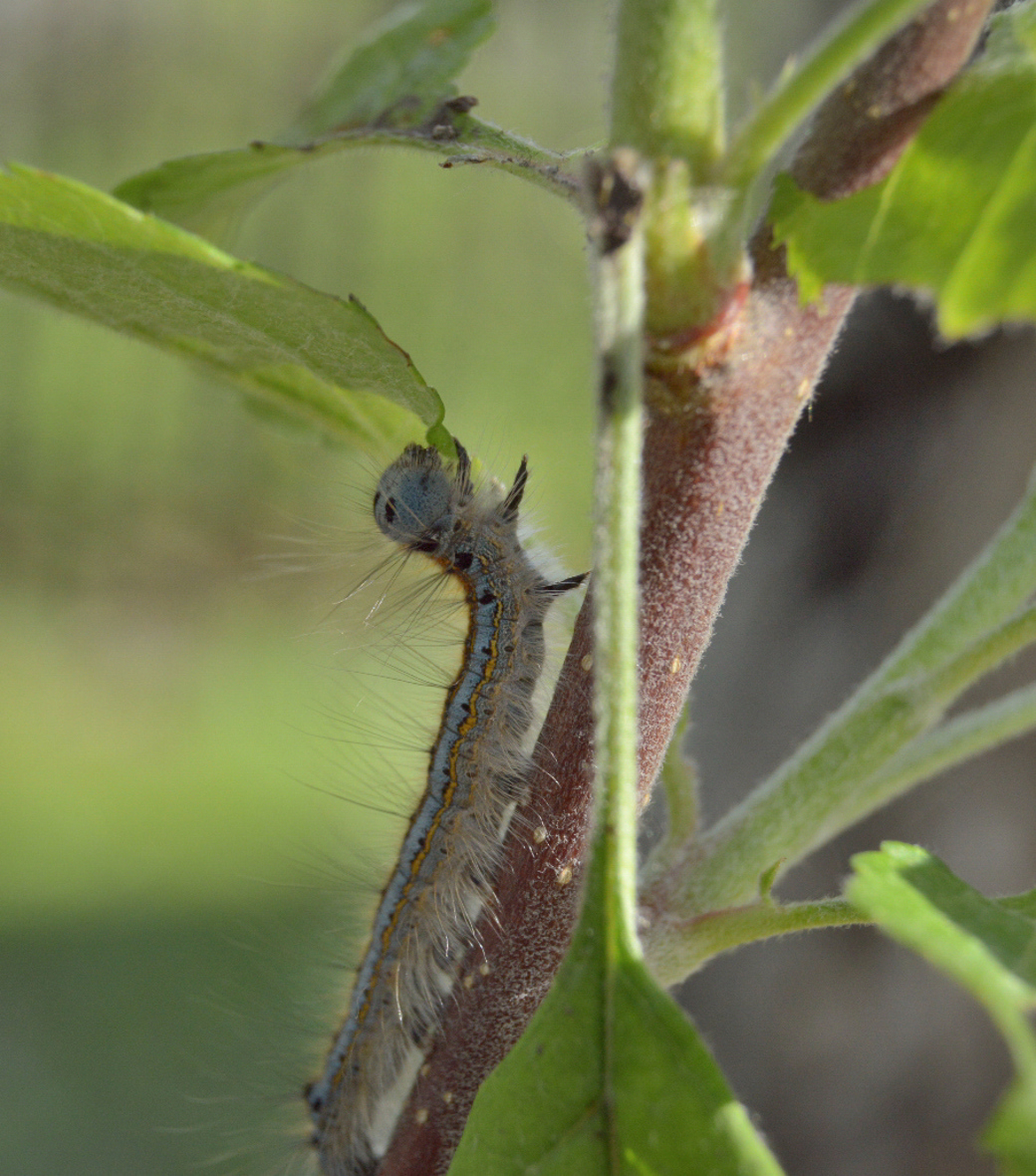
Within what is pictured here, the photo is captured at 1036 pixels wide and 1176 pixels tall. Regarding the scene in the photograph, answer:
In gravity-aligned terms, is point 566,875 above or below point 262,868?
below

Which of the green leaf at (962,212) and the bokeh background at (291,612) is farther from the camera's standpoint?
the bokeh background at (291,612)

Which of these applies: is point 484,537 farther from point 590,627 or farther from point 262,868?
point 262,868

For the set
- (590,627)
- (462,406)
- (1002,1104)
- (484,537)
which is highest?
(462,406)

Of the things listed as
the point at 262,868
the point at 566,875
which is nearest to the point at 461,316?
the point at 262,868

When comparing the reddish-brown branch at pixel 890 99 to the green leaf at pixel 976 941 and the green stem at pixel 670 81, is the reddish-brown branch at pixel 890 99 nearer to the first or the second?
the green stem at pixel 670 81

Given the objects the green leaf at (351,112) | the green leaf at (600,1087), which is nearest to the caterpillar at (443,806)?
the green leaf at (351,112)

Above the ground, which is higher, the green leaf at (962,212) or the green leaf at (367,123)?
the green leaf at (367,123)

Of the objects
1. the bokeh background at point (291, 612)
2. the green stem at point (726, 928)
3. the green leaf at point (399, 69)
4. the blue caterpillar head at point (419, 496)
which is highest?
the bokeh background at point (291, 612)
